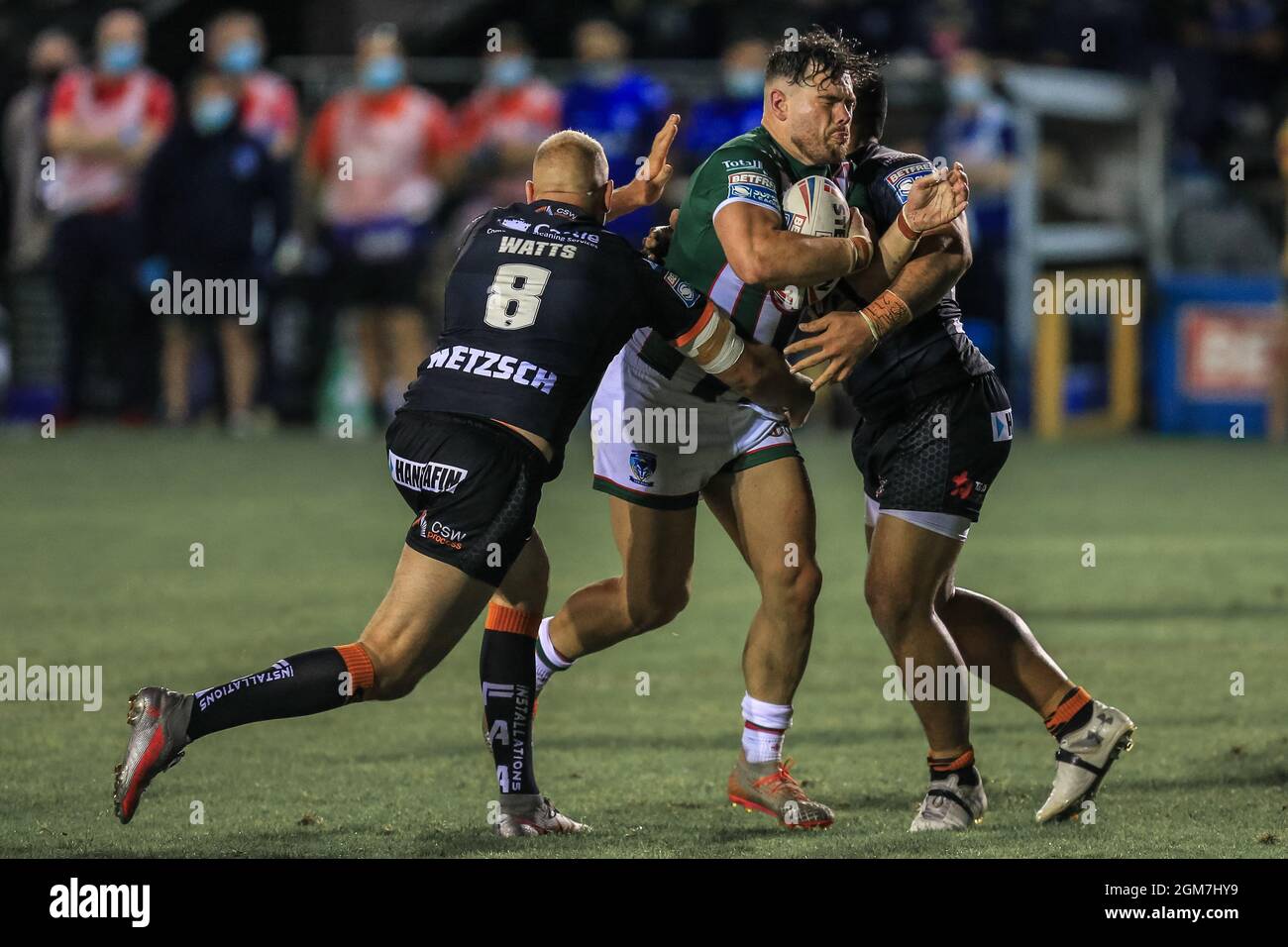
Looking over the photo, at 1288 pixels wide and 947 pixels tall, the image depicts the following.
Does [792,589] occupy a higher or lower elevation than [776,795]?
higher

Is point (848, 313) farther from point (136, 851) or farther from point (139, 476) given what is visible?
point (139, 476)

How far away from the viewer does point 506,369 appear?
6121mm

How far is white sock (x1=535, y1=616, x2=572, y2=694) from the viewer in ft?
24.0

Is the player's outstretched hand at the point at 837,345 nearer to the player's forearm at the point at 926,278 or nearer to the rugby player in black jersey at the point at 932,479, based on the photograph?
the rugby player in black jersey at the point at 932,479

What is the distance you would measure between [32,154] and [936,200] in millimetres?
Answer: 14338

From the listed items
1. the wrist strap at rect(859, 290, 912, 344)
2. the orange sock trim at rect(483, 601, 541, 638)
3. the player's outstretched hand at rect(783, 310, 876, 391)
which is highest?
the wrist strap at rect(859, 290, 912, 344)

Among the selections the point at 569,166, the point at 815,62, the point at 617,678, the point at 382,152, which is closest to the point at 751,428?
the point at 569,166

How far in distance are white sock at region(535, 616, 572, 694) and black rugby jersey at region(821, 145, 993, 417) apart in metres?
1.40

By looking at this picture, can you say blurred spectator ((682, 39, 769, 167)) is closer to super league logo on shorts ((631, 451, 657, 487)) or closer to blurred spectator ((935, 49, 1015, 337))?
blurred spectator ((935, 49, 1015, 337))

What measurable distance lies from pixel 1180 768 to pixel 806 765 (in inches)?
49.0

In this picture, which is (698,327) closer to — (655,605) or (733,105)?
(655,605)

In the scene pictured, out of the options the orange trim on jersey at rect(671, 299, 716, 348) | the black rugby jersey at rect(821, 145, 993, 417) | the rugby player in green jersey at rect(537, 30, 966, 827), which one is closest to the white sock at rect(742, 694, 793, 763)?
the rugby player in green jersey at rect(537, 30, 966, 827)

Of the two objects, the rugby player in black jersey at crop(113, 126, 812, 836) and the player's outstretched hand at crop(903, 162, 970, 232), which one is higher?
the player's outstretched hand at crop(903, 162, 970, 232)

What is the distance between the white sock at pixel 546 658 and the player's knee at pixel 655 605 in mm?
321
